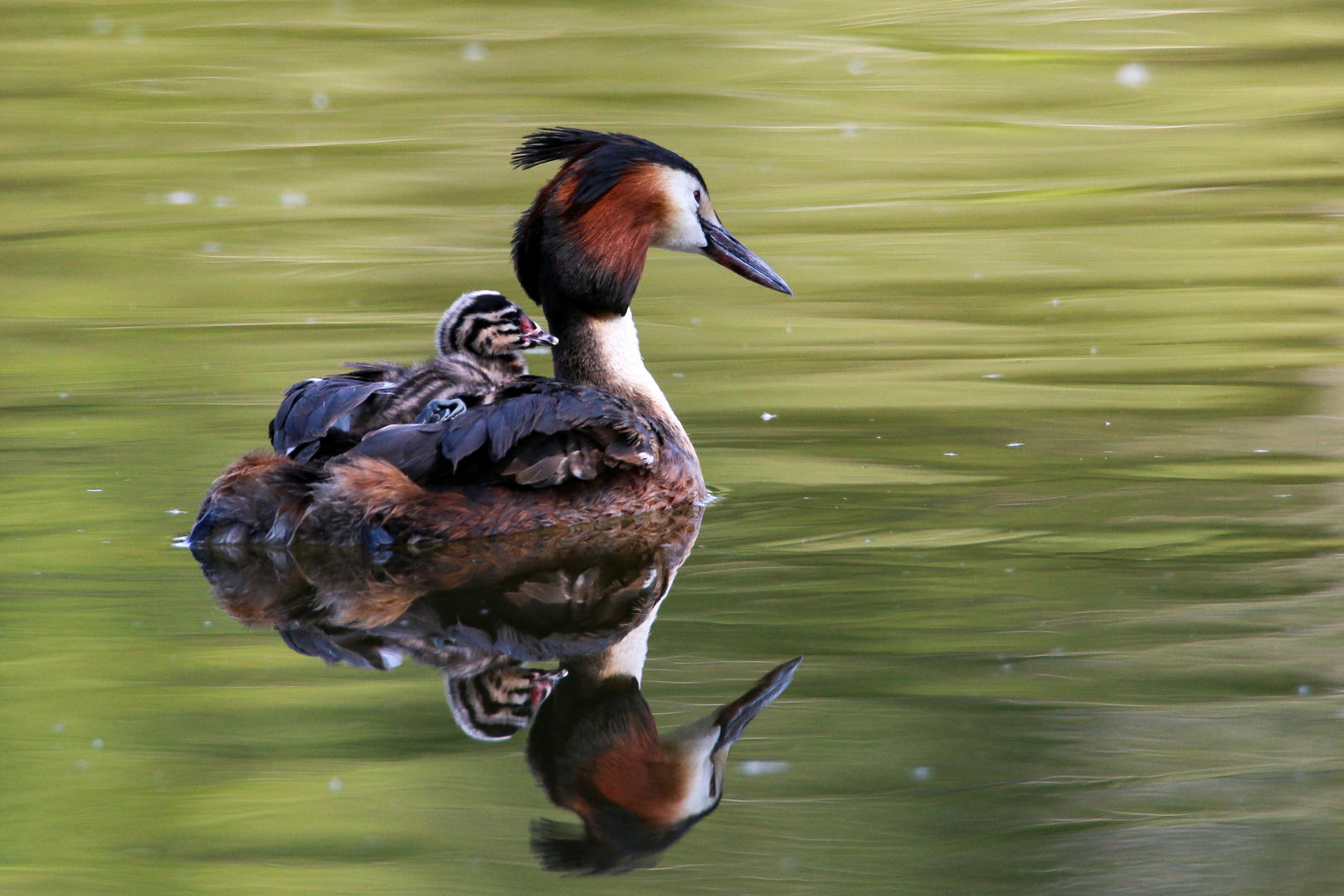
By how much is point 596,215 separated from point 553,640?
6.66 feet

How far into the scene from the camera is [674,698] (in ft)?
14.7

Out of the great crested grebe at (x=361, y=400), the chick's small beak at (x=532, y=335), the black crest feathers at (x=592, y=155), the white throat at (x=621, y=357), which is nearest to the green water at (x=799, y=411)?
the white throat at (x=621, y=357)

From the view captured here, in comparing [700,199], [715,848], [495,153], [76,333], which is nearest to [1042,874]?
[715,848]

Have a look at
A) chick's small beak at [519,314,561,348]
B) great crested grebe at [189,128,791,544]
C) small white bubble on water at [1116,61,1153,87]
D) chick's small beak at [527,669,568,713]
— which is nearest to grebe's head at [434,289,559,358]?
chick's small beak at [519,314,561,348]

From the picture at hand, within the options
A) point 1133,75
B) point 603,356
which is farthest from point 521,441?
point 1133,75

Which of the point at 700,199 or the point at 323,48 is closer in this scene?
the point at 700,199

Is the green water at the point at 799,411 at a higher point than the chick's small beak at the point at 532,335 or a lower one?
lower

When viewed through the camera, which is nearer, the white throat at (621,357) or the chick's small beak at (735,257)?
the white throat at (621,357)

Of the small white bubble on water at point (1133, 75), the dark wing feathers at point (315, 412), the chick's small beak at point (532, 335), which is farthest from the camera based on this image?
the small white bubble on water at point (1133, 75)

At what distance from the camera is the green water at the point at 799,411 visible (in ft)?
12.5

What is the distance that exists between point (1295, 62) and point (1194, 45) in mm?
1021

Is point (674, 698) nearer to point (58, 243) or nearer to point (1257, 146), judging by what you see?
point (58, 243)

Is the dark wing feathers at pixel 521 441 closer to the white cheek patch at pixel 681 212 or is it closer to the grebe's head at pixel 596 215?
the grebe's head at pixel 596 215

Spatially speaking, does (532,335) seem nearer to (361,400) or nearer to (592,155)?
(592,155)
